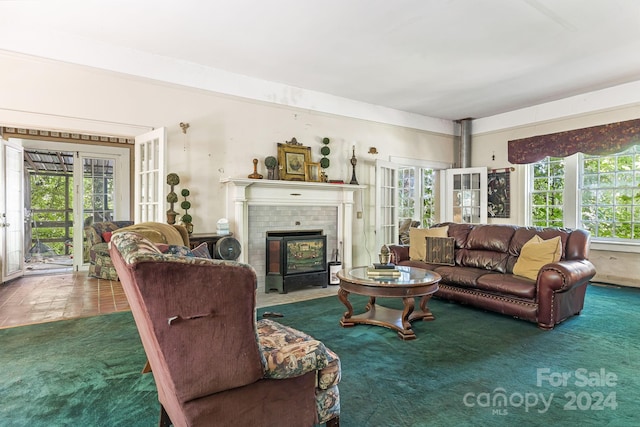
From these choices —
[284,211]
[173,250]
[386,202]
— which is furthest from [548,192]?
[173,250]

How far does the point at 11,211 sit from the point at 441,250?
19.6ft

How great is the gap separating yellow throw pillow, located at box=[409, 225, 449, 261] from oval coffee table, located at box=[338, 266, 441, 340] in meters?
1.04

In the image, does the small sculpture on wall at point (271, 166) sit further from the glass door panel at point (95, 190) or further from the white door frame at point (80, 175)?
the glass door panel at point (95, 190)

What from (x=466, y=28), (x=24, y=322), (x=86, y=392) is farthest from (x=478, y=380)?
(x=24, y=322)

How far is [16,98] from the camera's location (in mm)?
3576

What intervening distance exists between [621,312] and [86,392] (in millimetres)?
4863

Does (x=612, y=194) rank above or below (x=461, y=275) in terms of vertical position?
above

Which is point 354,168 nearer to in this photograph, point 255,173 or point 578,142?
point 255,173

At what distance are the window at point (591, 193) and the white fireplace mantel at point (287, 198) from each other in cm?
315

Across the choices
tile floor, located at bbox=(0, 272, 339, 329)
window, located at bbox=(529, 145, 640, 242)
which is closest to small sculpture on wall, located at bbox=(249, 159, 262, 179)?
tile floor, located at bbox=(0, 272, 339, 329)

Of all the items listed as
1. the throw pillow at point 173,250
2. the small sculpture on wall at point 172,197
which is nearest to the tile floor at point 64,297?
the small sculpture on wall at point 172,197

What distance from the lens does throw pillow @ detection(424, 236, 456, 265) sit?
4.43 m

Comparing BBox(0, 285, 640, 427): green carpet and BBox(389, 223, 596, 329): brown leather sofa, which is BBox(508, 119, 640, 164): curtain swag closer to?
BBox(389, 223, 596, 329): brown leather sofa

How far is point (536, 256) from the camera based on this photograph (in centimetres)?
363
